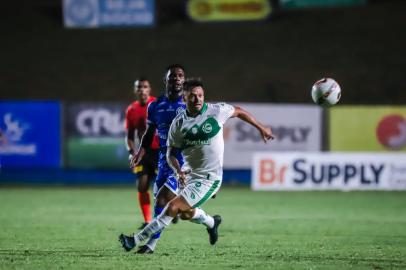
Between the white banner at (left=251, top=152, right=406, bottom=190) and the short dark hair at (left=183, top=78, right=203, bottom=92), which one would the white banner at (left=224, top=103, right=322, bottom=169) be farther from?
the short dark hair at (left=183, top=78, right=203, bottom=92)

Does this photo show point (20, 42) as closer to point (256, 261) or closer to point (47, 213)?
point (47, 213)

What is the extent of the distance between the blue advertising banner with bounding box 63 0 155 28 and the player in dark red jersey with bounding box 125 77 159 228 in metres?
17.4

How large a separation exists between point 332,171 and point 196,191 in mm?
13810

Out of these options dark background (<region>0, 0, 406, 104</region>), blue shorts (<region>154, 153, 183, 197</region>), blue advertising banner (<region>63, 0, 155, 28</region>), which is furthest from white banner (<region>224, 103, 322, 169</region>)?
blue shorts (<region>154, 153, 183, 197</region>)

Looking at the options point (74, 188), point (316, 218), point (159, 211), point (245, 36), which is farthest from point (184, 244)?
point (245, 36)

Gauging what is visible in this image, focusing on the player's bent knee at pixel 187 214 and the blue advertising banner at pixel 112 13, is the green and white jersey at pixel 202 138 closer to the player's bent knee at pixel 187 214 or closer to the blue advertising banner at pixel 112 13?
the player's bent knee at pixel 187 214

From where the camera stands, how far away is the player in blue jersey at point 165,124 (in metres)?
11.2

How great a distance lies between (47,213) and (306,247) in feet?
23.6

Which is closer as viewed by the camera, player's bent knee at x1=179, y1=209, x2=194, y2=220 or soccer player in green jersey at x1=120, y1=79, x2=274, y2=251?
soccer player in green jersey at x1=120, y1=79, x2=274, y2=251

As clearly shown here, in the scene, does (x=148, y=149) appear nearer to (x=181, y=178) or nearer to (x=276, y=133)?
(x=181, y=178)

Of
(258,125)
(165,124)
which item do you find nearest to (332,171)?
(165,124)

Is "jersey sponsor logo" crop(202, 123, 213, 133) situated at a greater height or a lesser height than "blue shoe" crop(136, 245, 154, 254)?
greater

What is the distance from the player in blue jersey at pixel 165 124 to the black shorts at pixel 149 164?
216cm

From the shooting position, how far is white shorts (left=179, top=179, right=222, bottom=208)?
10320mm
